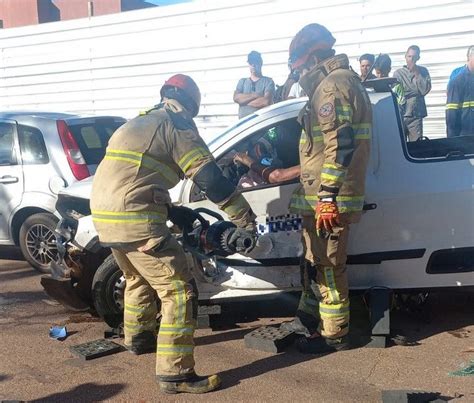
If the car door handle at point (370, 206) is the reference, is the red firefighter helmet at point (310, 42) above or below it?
above

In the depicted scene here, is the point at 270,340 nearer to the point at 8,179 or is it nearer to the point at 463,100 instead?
the point at 8,179

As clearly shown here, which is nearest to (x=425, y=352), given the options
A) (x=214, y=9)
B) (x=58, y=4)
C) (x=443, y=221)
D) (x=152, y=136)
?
(x=443, y=221)

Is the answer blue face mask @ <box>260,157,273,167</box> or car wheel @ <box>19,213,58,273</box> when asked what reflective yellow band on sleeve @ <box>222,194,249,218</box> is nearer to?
blue face mask @ <box>260,157,273,167</box>

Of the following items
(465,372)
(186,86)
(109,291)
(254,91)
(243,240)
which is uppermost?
(254,91)

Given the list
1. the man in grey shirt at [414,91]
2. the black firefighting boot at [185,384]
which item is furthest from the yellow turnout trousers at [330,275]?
the man in grey shirt at [414,91]

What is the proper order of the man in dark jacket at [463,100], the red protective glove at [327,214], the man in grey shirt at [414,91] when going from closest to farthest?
the red protective glove at [327,214] → the man in dark jacket at [463,100] → the man in grey shirt at [414,91]

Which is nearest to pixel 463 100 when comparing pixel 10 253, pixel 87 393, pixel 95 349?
pixel 95 349

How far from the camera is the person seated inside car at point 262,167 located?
4.81 m

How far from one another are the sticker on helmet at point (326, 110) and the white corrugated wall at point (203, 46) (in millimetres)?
5975

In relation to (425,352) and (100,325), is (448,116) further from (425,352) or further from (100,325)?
(100,325)

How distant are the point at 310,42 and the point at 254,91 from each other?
463cm

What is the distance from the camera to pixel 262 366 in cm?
440

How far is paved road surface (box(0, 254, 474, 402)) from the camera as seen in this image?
3990mm

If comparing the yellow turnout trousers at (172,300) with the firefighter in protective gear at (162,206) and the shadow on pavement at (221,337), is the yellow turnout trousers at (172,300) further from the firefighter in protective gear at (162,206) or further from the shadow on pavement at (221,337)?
the shadow on pavement at (221,337)
